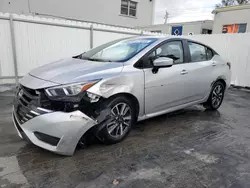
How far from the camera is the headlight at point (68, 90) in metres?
2.54

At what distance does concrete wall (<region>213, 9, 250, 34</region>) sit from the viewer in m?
12.5

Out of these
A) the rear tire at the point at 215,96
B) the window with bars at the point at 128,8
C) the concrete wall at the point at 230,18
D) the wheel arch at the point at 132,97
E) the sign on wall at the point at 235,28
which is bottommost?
the rear tire at the point at 215,96

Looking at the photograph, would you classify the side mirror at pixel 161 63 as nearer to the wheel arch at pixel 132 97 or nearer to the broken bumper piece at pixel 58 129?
the wheel arch at pixel 132 97

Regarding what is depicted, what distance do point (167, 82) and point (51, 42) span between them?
4.68m

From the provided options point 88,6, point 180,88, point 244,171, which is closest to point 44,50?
point 180,88

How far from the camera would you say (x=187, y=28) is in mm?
15914

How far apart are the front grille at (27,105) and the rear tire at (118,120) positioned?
872mm

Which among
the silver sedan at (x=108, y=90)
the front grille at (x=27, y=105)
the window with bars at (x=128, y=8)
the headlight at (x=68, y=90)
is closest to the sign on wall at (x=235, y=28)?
the window with bars at (x=128, y=8)

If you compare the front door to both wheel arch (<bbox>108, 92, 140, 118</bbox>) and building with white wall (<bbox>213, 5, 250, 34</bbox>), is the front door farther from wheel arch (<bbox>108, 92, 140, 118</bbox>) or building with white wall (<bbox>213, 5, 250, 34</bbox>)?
building with white wall (<bbox>213, 5, 250, 34</bbox>)

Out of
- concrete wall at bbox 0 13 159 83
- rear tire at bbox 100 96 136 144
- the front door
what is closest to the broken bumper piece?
rear tire at bbox 100 96 136 144

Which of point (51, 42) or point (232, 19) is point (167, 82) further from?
point (232, 19)

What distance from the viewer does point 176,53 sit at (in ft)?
13.0

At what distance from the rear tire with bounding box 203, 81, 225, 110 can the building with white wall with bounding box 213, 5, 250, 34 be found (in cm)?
968

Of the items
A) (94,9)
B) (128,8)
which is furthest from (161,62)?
(128,8)
